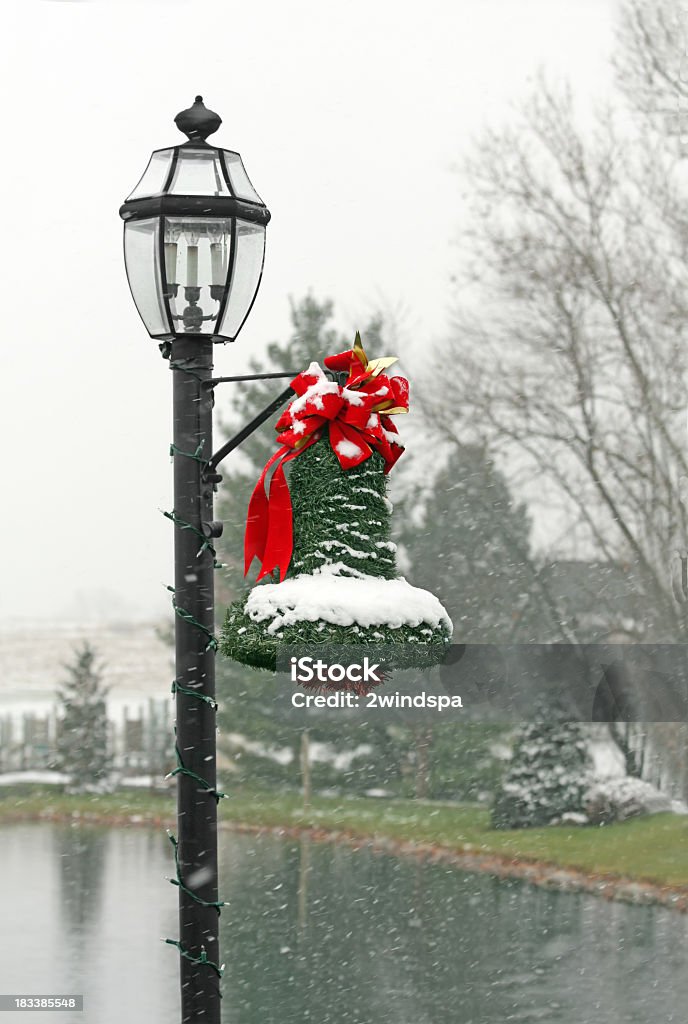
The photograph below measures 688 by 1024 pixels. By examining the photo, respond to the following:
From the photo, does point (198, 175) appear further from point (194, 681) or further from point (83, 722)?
point (83, 722)

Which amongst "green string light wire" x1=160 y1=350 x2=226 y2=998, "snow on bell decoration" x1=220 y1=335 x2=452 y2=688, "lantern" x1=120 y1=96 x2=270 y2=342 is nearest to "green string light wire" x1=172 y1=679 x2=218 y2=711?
"green string light wire" x1=160 y1=350 x2=226 y2=998

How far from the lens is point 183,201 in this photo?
1406 mm

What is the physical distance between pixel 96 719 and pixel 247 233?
Result: 2138mm

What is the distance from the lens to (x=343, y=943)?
3.18 metres

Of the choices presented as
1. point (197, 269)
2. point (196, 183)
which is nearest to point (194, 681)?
point (197, 269)

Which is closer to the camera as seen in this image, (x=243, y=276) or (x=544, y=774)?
(x=243, y=276)

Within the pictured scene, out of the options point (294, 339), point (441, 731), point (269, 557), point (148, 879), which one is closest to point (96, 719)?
point (148, 879)

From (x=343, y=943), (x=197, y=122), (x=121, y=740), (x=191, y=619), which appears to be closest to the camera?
(x=191, y=619)

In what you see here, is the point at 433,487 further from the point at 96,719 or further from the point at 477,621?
the point at 96,719

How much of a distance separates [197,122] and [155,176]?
0.30 ft

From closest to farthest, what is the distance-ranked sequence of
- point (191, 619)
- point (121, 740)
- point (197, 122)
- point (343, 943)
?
point (191, 619)
point (197, 122)
point (343, 943)
point (121, 740)

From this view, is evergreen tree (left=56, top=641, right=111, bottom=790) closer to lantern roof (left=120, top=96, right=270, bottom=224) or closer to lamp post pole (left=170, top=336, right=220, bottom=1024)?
lamp post pole (left=170, top=336, right=220, bottom=1024)

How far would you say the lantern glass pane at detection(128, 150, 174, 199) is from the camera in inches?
56.4

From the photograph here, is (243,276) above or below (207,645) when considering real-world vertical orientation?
above
